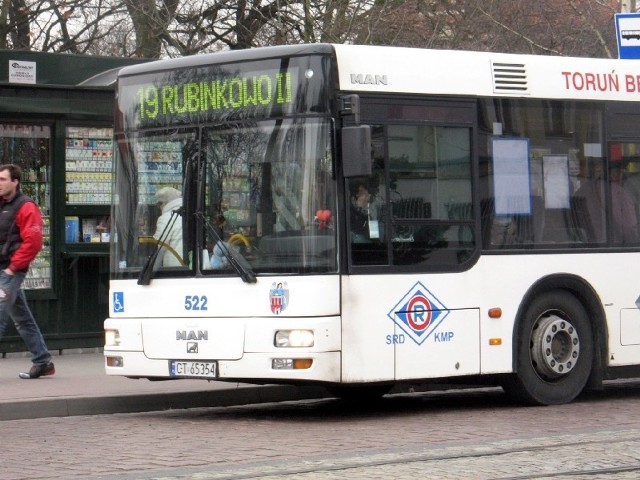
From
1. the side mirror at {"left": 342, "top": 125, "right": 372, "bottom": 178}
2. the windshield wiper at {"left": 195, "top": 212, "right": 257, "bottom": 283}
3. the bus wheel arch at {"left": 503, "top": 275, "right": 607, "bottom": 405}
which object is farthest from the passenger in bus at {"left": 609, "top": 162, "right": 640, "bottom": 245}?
the windshield wiper at {"left": 195, "top": 212, "right": 257, "bottom": 283}

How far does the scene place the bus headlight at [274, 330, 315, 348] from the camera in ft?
35.0

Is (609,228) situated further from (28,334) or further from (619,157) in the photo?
(28,334)

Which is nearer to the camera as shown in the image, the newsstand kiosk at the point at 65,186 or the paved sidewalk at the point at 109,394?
the paved sidewalk at the point at 109,394

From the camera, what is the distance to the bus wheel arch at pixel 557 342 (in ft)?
38.9

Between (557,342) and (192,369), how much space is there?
305 centimetres

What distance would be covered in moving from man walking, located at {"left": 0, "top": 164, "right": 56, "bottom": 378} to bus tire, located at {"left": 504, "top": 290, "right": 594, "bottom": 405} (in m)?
4.38

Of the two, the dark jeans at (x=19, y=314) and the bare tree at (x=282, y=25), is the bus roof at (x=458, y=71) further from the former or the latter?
the bare tree at (x=282, y=25)

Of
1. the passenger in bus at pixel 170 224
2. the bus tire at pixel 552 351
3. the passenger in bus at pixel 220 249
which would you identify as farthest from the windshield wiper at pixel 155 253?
the bus tire at pixel 552 351

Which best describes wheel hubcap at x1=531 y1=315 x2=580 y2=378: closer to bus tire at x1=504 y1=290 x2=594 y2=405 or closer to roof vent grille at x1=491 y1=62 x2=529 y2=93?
bus tire at x1=504 y1=290 x2=594 y2=405

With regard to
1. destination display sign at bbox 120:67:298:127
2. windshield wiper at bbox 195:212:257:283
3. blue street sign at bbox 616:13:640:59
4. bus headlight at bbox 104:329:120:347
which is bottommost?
bus headlight at bbox 104:329:120:347

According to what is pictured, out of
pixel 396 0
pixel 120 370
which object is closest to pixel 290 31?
pixel 396 0

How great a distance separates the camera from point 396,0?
27078 mm

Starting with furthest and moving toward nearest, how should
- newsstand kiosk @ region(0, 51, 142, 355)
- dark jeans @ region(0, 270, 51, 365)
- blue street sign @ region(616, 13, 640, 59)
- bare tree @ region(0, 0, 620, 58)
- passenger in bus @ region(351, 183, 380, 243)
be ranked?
bare tree @ region(0, 0, 620, 58) → blue street sign @ region(616, 13, 640, 59) → newsstand kiosk @ region(0, 51, 142, 355) → dark jeans @ region(0, 270, 51, 365) → passenger in bus @ region(351, 183, 380, 243)

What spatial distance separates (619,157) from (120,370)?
458 centimetres
